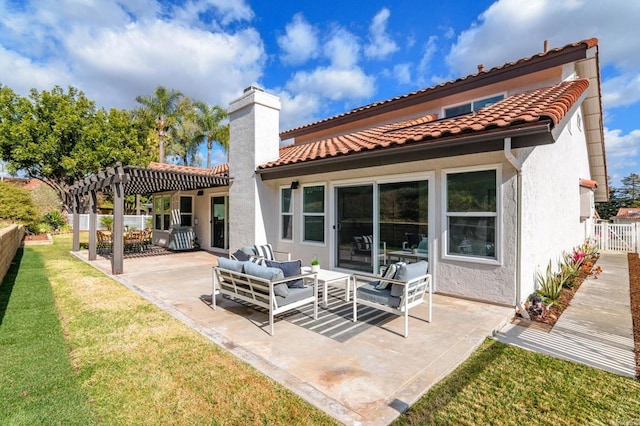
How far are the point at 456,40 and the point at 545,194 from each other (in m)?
8.57

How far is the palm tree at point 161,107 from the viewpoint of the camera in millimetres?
30312

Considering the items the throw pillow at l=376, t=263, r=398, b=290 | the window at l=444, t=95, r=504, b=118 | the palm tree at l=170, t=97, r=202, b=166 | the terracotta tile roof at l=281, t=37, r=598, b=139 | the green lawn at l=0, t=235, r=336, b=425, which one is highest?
the palm tree at l=170, t=97, r=202, b=166

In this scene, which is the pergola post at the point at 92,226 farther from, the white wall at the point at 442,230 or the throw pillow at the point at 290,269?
the throw pillow at the point at 290,269

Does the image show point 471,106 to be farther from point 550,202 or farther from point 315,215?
point 315,215

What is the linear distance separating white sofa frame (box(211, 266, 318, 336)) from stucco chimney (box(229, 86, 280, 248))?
4.14 m

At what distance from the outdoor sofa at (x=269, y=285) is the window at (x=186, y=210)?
11.2m

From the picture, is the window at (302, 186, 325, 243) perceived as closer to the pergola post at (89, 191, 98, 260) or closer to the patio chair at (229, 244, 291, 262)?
the patio chair at (229, 244, 291, 262)

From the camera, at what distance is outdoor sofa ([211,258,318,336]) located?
488 centimetres

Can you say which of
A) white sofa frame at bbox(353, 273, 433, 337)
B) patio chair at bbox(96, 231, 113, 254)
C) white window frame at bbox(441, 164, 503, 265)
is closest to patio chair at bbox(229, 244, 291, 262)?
white sofa frame at bbox(353, 273, 433, 337)

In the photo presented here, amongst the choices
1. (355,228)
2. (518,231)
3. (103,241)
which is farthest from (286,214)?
(103,241)

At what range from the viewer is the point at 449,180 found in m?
6.70

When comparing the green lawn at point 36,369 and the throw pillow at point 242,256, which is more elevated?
the throw pillow at point 242,256

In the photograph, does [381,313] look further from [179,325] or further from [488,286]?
[179,325]

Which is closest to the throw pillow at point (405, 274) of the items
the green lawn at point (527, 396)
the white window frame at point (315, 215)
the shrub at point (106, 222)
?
the green lawn at point (527, 396)
